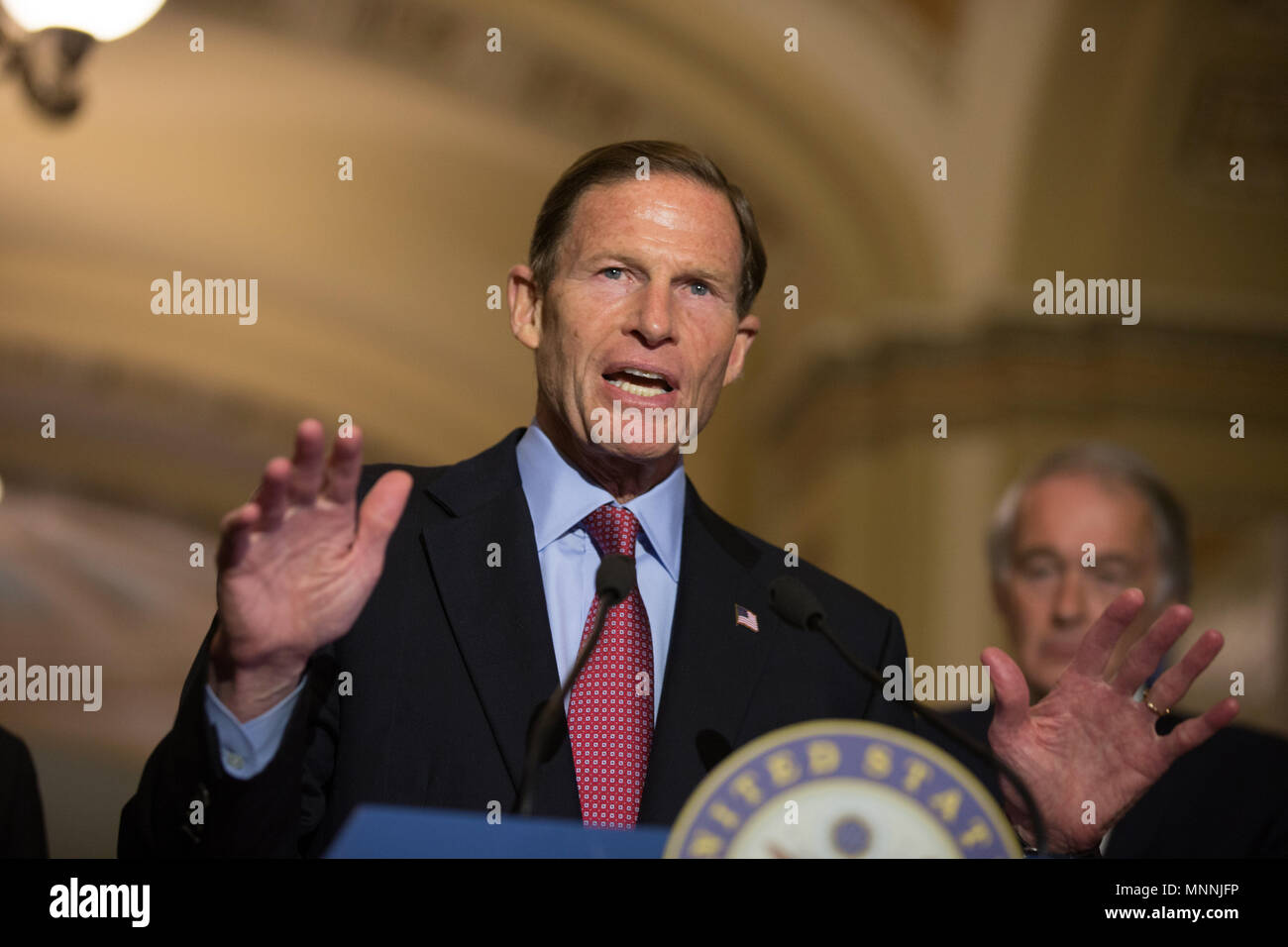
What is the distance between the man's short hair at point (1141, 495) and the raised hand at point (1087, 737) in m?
1.92

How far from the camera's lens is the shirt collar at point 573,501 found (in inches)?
83.0

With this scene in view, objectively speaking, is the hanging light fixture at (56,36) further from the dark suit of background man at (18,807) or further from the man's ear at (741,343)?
the dark suit of background man at (18,807)

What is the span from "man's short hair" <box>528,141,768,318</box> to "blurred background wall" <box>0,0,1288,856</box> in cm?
483

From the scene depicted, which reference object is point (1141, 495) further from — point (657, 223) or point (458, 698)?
point (458, 698)

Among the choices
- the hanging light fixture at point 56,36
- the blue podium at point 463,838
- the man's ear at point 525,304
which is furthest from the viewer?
the hanging light fixture at point 56,36

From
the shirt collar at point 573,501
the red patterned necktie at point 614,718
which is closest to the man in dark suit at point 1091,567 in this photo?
the shirt collar at point 573,501

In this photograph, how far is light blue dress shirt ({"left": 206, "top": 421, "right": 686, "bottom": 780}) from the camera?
2.00m

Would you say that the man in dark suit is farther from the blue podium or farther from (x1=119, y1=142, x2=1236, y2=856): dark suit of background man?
the blue podium

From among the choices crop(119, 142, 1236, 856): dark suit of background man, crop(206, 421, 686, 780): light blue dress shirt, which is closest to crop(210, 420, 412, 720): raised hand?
crop(119, 142, 1236, 856): dark suit of background man

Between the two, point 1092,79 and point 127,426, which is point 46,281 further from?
point 1092,79

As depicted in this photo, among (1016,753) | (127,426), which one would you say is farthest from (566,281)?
(127,426)

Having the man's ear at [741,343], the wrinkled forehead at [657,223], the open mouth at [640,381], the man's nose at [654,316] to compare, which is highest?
the wrinkled forehead at [657,223]

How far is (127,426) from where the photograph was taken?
12.0 meters

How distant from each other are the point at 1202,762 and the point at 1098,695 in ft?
4.57
